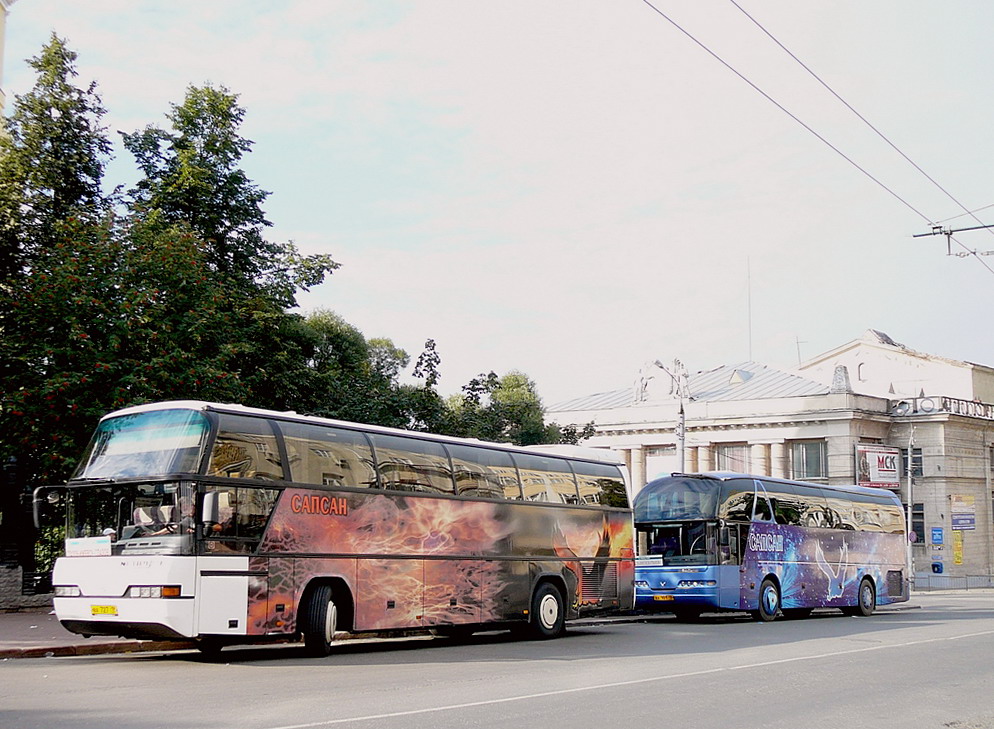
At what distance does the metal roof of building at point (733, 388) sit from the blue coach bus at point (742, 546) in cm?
4403

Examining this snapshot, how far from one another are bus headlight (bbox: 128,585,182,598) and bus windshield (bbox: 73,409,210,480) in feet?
4.81

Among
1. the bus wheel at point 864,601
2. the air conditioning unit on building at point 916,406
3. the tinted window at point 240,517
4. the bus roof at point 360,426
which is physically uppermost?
the air conditioning unit on building at point 916,406

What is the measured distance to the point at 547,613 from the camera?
70.3ft

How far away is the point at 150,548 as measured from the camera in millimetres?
15023

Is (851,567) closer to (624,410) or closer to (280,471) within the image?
(280,471)

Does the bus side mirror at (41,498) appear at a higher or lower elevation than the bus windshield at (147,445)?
lower

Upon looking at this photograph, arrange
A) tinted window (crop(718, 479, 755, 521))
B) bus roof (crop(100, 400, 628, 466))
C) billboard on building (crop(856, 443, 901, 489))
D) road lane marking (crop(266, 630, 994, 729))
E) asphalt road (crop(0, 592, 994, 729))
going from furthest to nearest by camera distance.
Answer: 1. billboard on building (crop(856, 443, 901, 489))
2. tinted window (crop(718, 479, 755, 521))
3. bus roof (crop(100, 400, 628, 466))
4. asphalt road (crop(0, 592, 994, 729))
5. road lane marking (crop(266, 630, 994, 729))

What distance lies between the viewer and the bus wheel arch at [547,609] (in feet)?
69.2

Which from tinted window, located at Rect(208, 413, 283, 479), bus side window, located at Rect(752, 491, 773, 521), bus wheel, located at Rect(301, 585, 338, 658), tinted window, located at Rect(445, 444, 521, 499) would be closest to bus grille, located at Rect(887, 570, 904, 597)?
bus side window, located at Rect(752, 491, 773, 521)

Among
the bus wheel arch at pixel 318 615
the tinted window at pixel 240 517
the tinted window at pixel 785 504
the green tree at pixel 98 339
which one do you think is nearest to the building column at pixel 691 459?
the tinted window at pixel 785 504

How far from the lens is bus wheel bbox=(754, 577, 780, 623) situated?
28625mm

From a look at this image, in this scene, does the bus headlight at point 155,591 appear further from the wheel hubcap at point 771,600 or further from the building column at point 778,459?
the building column at point 778,459

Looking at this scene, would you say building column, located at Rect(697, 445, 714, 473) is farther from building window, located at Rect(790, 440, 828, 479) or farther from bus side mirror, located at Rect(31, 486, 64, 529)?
bus side mirror, located at Rect(31, 486, 64, 529)

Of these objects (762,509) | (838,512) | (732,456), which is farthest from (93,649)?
(732,456)
